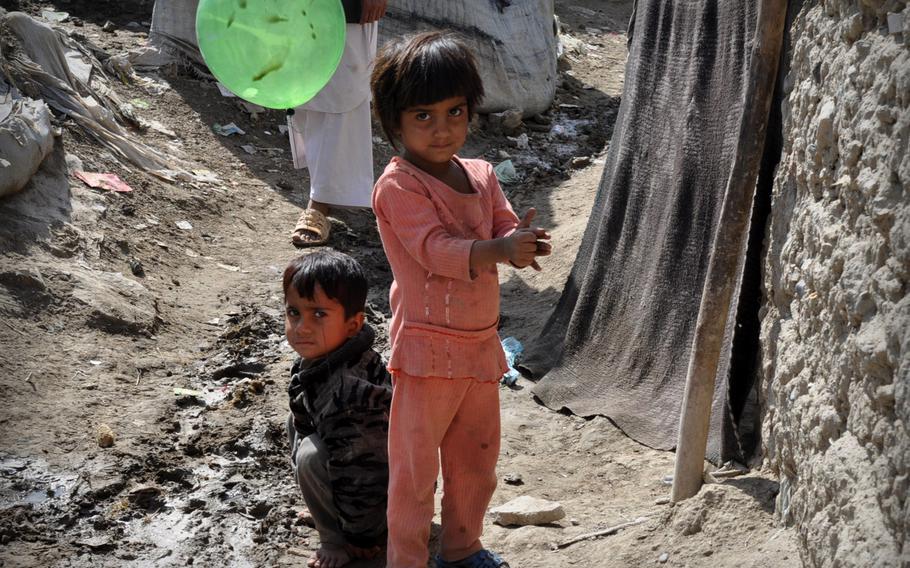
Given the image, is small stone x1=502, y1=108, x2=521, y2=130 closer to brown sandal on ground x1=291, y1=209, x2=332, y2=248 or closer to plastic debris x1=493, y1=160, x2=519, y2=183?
plastic debris x1=493, y1=160, x2=519, y2=183

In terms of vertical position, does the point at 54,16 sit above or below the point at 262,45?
above

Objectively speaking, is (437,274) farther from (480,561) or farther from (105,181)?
(105,181)

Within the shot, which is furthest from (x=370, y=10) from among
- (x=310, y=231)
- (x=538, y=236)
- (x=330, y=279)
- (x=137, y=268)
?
(x=538, y=236)

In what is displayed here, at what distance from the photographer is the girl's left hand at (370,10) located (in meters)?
5.27

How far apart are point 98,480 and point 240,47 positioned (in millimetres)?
1442

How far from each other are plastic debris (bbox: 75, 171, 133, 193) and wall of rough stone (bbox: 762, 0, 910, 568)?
3.68 meters

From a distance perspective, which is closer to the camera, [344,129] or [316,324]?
[316,324]

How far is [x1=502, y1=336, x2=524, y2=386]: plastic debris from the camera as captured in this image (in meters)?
4.21

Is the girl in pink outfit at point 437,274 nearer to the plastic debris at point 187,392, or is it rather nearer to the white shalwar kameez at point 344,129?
the plastic debris at point 187,392

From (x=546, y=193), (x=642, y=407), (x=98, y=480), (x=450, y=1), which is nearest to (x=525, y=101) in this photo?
(x=450, y=1)

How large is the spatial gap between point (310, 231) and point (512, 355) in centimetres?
173

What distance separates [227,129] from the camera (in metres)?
6.92

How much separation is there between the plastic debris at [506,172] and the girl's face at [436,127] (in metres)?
4.56

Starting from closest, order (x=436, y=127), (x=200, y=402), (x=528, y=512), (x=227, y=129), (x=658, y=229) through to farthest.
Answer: (x=436, y=127) → (x=528, y=512) → (x=658, y=229) → (x=200, y=402) → (x=227, y=129)
